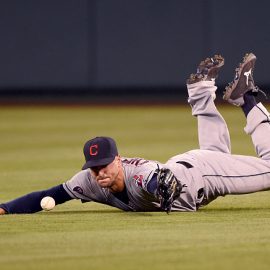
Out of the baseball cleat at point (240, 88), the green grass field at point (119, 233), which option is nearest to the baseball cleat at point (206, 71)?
the baseball cleat at point (240, 88)

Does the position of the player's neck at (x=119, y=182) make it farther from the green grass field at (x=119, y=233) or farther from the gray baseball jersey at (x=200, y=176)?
the green grass field at (x=119, y=233)

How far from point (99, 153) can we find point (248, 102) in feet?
4.88

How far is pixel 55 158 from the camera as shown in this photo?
33.7 feet

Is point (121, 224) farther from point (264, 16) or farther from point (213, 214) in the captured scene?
point (264, 16)

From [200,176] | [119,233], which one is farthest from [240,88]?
[119,233]

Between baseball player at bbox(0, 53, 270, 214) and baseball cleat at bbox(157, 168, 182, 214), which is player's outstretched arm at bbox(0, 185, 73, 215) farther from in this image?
baseball cleat at bbox(157, 168, 182, 214)

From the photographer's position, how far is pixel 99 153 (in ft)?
19.4

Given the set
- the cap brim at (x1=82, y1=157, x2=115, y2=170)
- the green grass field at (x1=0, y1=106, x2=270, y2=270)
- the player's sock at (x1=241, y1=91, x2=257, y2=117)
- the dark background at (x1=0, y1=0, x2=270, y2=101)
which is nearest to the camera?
the green grass field at (x1=0, y1=106, x2=270, y2=270)

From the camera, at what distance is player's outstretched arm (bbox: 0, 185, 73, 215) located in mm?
6316

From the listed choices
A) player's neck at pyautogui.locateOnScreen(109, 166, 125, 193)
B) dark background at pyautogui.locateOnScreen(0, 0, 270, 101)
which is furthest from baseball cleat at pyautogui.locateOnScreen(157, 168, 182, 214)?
dark background at pyautogui.locateOnScreen(0, 0, 270, 101)

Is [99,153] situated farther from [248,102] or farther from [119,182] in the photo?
[248,102]

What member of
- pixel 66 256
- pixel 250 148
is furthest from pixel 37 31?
pixel 66 256

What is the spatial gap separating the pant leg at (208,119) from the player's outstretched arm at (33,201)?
1106 mm

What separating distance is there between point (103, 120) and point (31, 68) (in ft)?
15.7
